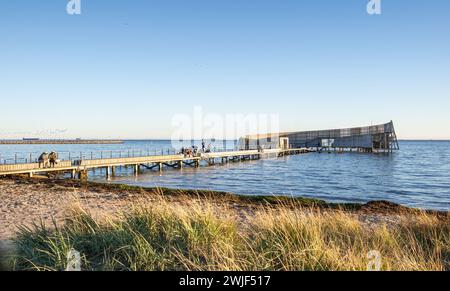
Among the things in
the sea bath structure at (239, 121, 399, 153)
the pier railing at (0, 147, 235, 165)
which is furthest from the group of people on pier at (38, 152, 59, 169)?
the sea bath structure at (239, 121, 399, 153)

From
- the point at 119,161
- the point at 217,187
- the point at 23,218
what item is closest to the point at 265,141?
the point at 119,161

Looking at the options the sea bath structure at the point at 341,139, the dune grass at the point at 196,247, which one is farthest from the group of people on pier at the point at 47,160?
the sea bath structure at the point at 341,139

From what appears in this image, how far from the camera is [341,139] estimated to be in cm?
8369

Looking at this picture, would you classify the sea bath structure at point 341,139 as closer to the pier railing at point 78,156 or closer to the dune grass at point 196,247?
the pier railing at point 78,156

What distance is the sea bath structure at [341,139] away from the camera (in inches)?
2919

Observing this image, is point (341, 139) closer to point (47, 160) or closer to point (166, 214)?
point (47, 160)

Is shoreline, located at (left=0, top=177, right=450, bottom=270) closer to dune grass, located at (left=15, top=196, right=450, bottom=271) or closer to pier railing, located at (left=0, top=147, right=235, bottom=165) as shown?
dune grass, located at (left=15, top=196, right=450, bottom=271)

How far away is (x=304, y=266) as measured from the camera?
448 cm

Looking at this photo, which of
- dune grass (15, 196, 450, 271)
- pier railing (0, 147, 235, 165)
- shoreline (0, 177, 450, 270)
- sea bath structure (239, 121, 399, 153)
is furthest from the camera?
sea bath structure (239, 121, 399, 153)

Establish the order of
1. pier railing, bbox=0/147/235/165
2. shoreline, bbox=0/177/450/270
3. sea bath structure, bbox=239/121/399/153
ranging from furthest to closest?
sea bath structure, bbox=239/121/399/153 < pier railing, bbox=0/147/235/165 < shoreline, bbox=0/177/450/270

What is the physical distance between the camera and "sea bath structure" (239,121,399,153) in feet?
243

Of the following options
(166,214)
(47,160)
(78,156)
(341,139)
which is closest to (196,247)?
(166,214)
